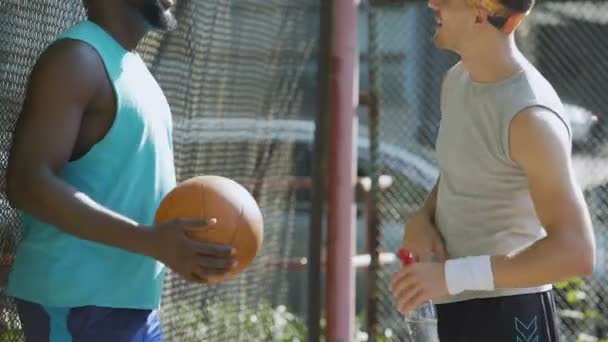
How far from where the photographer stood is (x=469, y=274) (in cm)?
334

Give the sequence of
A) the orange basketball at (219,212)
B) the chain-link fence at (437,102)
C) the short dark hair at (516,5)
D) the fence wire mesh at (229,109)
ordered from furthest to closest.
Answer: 1. the chain-link fence at (437,102)
2. the fence wire mesh at (229,109)
3. the short dark hair at (516,5)
4. the orange basketball at (219,212)

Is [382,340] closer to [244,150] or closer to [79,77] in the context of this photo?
[244,150]

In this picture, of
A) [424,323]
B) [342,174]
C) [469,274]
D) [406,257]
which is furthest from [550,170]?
[342,174]

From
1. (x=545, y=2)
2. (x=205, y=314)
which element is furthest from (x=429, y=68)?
(x=205, y=314)

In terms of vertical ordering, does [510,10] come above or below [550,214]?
above

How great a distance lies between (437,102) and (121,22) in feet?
11.5

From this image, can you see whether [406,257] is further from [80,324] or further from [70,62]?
[70,62]

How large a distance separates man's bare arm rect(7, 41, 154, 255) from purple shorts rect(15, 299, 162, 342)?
28cm

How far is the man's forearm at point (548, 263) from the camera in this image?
3182mm

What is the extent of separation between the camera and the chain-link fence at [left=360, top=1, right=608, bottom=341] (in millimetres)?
6809

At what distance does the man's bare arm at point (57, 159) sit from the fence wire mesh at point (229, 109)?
719mm

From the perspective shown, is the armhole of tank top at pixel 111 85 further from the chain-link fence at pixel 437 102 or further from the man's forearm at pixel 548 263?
the chain-link fence at pixel 437 102

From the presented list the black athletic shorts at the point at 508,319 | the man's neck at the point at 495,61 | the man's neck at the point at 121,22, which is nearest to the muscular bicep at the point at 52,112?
the man's neck at the point at 121,22

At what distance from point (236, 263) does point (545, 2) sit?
13.0 ft
